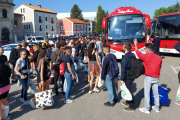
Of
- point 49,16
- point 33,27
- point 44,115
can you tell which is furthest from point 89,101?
point 49,16

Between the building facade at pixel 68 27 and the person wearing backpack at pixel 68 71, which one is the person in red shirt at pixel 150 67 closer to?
the person wearing backpack at pixel 68 71

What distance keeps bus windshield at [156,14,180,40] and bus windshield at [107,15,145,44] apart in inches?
159

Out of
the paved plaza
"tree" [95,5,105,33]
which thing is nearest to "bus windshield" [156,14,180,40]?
the paved plaza

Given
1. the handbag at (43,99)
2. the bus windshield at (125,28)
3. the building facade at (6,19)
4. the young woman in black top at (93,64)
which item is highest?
the building facade at (6,19)

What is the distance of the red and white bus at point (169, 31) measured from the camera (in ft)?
42.5

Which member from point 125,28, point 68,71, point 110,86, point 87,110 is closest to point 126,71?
point 110,86

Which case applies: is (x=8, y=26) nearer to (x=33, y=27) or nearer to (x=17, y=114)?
(x=33, y=27)

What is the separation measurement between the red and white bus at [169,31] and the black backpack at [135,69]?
404 inches

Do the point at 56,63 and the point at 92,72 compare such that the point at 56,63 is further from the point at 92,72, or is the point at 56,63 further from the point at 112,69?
the point at 112,69

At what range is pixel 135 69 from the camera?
4.19 metres

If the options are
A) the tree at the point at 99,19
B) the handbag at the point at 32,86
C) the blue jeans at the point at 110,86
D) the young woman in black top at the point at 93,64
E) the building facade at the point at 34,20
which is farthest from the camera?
the tree at the point at 99,19

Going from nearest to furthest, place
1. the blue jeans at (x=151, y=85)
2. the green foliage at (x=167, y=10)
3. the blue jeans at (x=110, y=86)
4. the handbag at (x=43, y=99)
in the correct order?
the blue jeans at (x=151, y=85), the handbag at (x=43, y=99), the blue jeans at (x=110, y=86), the green foliage at (x=167, y=10)

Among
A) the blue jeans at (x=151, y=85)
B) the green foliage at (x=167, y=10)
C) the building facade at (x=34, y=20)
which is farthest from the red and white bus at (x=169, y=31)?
the green foliage at (x=167, y=10)

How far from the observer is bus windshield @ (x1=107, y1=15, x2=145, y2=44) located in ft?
34.8
